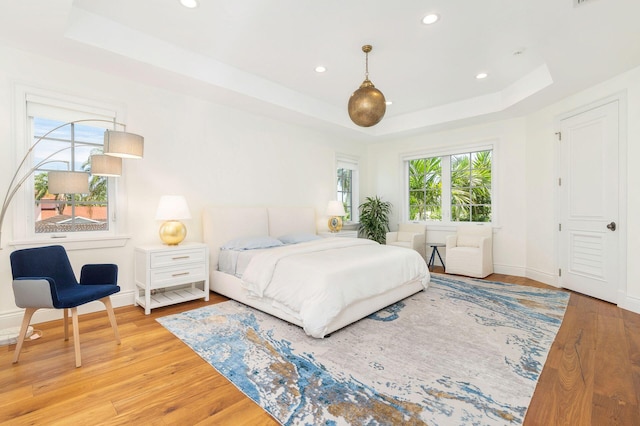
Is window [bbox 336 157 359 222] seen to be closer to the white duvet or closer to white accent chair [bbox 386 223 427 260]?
white accent chair [bbox 386 223 427 260]

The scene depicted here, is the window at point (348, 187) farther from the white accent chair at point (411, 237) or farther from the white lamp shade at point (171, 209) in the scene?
A: the white lamp shade at point (171, 209)

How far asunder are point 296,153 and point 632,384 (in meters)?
4.69

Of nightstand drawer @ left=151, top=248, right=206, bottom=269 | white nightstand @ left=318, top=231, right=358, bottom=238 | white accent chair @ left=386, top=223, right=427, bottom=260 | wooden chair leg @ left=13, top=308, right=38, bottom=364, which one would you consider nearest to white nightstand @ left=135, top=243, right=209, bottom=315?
nightstand drawer @ left=151, top=248, right=206, bottom=269

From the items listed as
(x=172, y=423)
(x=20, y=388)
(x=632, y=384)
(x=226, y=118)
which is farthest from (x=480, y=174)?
(x=20, y=388)

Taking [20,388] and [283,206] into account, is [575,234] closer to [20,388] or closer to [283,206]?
[283,206]

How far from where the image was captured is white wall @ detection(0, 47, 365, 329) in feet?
9.24

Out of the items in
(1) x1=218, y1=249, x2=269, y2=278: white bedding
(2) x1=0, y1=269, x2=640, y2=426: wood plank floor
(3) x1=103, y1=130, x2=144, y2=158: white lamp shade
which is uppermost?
(3) x1=103, y1=130, x2=144, y2=158: white lamp shade

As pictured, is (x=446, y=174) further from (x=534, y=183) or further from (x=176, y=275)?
(x=176, y=275)

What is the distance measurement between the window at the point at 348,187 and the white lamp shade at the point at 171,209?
3.41m

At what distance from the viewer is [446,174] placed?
593 cm

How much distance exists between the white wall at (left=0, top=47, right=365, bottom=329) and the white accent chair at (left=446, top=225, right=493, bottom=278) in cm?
258

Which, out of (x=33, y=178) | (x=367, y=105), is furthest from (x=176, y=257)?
(x=367, y=105)

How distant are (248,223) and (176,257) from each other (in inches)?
47.1

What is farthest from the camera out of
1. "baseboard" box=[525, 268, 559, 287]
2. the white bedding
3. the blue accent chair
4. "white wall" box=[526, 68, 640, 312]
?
"baseboard" box=[525, 268, 559, 287]
